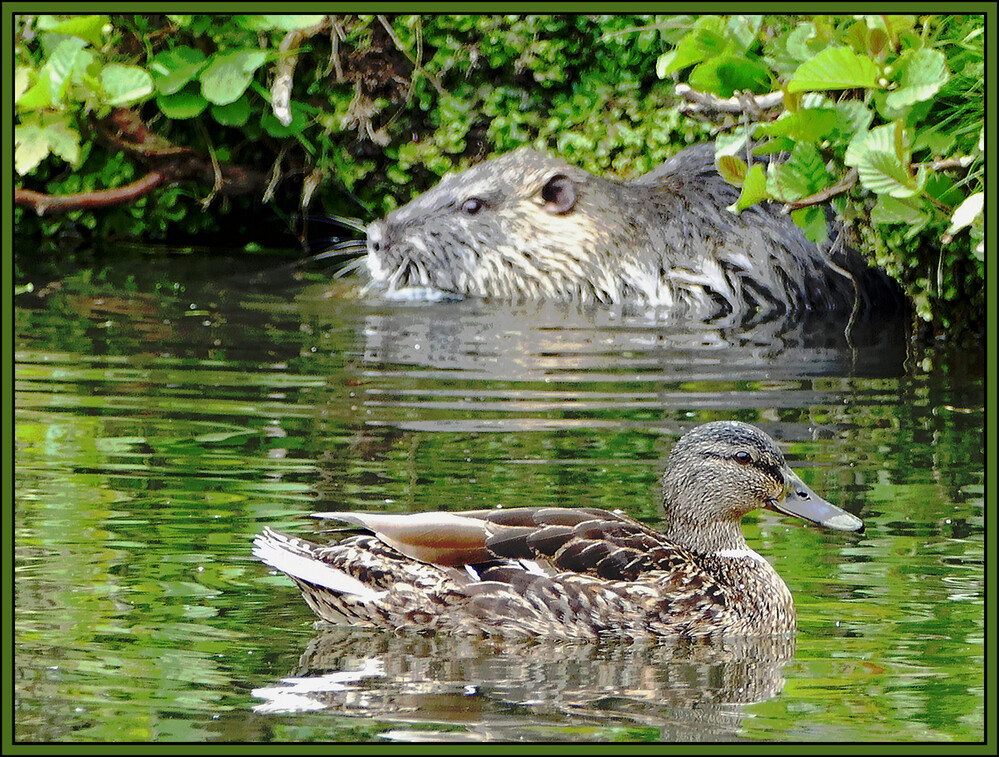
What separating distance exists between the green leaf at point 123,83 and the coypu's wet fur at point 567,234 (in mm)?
1561

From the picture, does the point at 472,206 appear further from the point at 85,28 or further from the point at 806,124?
the point at 806,124

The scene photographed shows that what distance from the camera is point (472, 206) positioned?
29.5 feet

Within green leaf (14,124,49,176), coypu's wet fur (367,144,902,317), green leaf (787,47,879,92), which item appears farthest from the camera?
coypu's wet fur (367,144,902,317)

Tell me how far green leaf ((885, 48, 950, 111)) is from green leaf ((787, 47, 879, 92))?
3.9 inches

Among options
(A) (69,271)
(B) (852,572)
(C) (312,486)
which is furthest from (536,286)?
(B) (852,572)

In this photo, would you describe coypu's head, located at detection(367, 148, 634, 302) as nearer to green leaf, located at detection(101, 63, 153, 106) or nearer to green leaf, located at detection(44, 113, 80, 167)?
green leaf, located at detection(101, 63, 153, 106)

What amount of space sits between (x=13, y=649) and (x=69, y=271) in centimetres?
596

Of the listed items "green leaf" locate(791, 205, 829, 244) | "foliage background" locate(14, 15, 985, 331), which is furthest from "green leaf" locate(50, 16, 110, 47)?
"green leaf" locate(791, 205, 829, 244)

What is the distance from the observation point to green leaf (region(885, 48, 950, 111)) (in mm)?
4418

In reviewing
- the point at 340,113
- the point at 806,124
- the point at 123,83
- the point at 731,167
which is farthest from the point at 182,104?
the point at 806,124

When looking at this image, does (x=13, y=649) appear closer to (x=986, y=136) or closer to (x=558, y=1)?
(x=558, y=1)

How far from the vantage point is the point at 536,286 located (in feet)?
29.3

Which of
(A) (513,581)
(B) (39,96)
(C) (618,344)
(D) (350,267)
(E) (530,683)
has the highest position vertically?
(B) (39,96)

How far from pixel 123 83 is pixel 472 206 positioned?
216 centimetres
